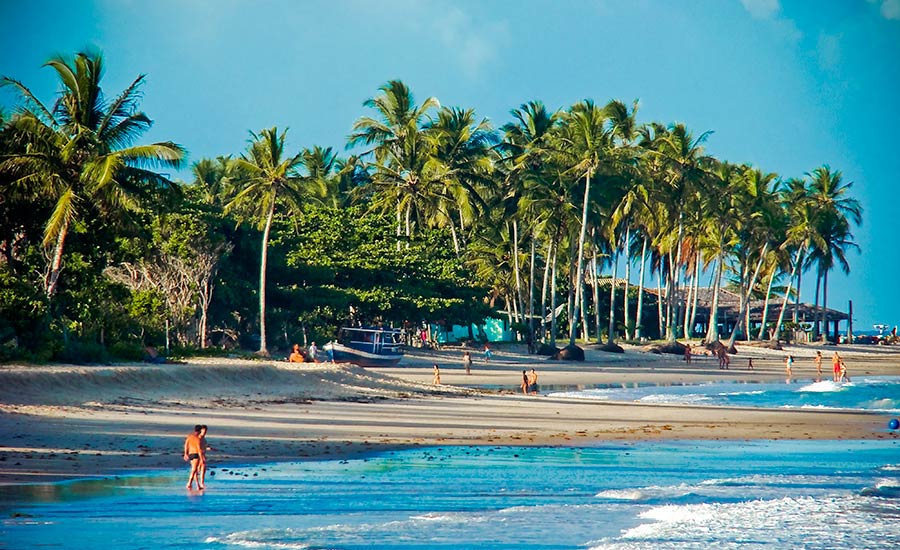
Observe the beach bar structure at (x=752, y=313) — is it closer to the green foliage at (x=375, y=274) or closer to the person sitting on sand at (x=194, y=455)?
the green foliage at (x=375, y=274)

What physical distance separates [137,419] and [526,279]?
176 feet

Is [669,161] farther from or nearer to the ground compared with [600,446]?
farther from the ground

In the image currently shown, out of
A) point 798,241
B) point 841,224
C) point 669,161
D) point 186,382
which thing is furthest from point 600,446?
point 841,224

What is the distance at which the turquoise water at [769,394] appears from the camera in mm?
34125

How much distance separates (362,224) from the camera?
184ft

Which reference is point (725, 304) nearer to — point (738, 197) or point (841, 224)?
point (841, 224)

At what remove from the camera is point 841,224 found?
8931 centimetres

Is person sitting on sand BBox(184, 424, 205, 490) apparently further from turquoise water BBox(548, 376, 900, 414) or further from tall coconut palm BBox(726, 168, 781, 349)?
tall coconut palm BBox(726, 168, 781, 349)

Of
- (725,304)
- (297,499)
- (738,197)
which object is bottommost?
(297,499)

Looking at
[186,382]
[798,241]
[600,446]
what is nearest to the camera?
[600,446]

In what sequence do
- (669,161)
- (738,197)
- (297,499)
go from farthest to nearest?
1. (738,197)
2. (669,161)
3. (297,499)

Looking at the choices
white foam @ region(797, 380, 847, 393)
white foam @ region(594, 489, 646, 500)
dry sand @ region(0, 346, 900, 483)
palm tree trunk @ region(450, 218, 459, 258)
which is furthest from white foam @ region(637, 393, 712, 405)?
palm tree trunk @ region(450, 218, 459, 258)

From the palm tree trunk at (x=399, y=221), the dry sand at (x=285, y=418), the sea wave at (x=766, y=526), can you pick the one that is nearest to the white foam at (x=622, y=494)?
the sea wave at (x=766, y=526)

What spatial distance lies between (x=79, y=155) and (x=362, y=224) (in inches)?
1041
